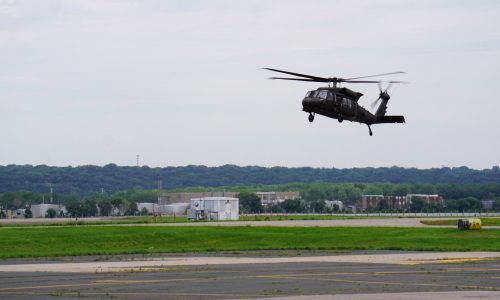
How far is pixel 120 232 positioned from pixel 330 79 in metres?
26.5

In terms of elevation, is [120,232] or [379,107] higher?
[379,107]

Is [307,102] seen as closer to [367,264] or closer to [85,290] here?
[367,264]

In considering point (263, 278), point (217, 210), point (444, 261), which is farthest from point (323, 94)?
point (217, 210)

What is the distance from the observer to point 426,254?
59.0 m

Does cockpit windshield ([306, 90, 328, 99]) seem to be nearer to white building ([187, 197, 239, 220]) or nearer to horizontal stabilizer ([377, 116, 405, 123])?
horizontal stabilizer ([377, 116, 405, 123])

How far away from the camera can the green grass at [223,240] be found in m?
67.4

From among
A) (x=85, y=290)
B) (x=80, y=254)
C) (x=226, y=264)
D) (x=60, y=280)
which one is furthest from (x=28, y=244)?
(x=85, y=290)

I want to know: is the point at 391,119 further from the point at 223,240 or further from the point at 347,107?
the point at 223,240

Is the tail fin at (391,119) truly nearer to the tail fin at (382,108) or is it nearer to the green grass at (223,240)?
the tail fin at (382,108)

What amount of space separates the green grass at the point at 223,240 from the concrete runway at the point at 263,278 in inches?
441

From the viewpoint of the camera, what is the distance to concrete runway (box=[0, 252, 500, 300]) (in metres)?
34.9

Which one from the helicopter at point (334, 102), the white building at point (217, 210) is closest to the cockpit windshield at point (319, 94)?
the helicopter at point (334, 102)

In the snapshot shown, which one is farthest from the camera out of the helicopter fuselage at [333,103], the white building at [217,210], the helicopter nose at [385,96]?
the white building at [217,210]

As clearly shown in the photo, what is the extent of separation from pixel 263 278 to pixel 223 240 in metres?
37.1
